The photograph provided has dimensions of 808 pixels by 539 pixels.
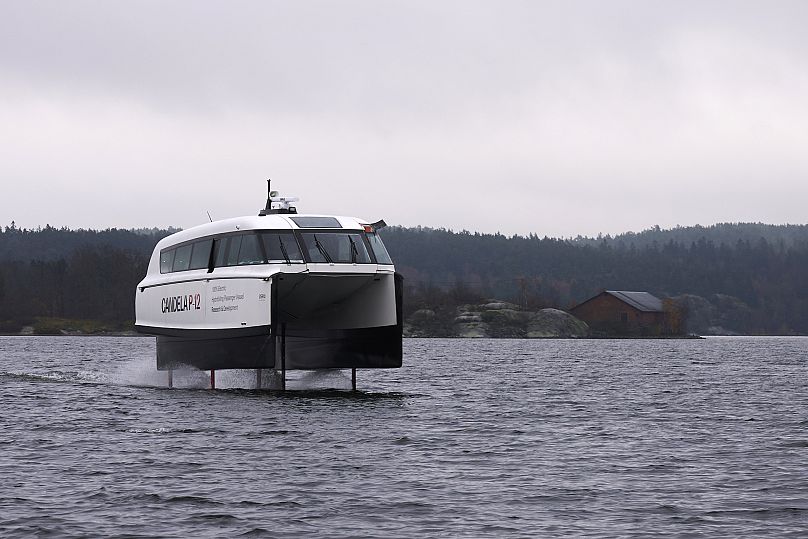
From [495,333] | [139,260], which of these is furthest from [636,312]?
[139,260]

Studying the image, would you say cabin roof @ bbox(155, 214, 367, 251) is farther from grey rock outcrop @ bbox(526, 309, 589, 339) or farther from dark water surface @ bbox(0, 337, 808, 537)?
grey rock outcrop @ bbox(526, 309, 589, 339)

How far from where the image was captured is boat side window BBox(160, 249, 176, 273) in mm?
35500

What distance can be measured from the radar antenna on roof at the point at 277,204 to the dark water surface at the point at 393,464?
542cm

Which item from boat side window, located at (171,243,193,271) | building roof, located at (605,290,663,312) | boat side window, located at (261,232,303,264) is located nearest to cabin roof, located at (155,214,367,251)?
boat side window, located at (261,232,303,264)

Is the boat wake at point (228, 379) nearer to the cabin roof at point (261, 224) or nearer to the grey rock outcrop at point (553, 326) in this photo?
the cabin roof at point (261, 224)

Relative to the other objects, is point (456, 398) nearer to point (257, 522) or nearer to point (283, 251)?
point (283, 251)

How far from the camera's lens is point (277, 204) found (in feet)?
110

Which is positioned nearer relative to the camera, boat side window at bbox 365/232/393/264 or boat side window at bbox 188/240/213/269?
boat side window at bbox 365/232/393/264

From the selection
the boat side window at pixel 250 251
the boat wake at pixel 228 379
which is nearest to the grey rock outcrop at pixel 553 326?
the boat wake at pixel 228 379

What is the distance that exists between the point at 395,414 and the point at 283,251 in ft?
17.7

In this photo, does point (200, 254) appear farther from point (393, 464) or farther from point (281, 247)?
point (393, 464)

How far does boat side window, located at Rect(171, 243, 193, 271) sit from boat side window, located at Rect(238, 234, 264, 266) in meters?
3.69

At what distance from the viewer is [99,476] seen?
57.6ft

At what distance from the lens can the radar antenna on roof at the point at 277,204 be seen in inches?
1308
